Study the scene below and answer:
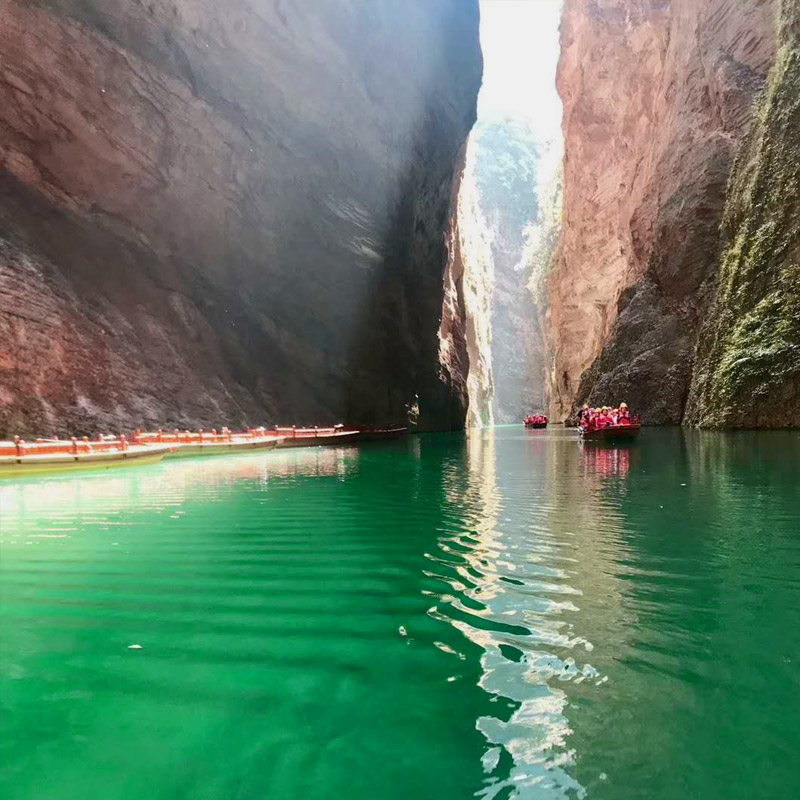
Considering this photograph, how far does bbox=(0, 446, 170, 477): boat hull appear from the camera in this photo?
647 inches

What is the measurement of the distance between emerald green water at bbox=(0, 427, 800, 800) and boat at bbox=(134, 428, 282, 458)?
16.4 metres

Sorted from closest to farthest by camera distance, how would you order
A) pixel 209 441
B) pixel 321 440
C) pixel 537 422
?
1. pixel 209 441
2. pixel 321 440
3. pixel 537 422

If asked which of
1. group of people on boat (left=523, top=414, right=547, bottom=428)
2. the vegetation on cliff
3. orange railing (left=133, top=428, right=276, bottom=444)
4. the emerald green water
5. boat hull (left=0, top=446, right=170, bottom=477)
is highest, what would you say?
the vegetation on cliff

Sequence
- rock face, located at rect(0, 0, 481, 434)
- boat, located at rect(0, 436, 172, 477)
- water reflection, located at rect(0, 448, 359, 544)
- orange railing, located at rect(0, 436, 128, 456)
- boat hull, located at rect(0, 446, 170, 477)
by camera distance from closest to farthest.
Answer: water reflection, located at rect(0, 448, 359, 544), boat hull, located at rect(0, 446, 170, 477), boat, located at rect(0, 436, 172, 477), orange railing, located at rect(0, 436, 128, 456), rock face, located at rect(0, 0, 481, 434)

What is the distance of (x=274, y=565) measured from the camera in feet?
19.7

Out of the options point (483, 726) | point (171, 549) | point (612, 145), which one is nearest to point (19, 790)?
point (483, 726)

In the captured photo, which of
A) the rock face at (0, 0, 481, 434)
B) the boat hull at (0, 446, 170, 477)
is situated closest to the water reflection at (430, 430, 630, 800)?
the boat hull at (0, 446, 170, 477)

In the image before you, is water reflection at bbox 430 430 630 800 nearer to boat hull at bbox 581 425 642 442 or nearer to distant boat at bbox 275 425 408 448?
boat hull at bbox 581 425 642 442

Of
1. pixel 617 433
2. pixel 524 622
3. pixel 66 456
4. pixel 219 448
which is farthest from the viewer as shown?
pixel 219 448

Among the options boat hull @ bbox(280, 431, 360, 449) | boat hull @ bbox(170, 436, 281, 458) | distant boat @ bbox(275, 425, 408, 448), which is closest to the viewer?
boat hull @ bbox(170, 436, 281, 458)

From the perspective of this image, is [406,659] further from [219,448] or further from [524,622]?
[219,448]

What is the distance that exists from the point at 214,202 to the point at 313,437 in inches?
518

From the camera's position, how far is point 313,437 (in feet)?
101

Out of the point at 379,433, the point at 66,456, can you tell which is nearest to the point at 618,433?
the point at 379,433
